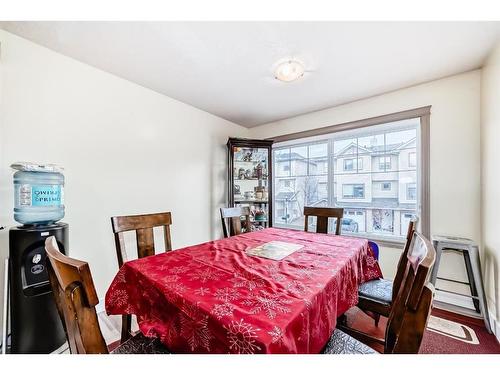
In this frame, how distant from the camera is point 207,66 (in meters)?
2.04

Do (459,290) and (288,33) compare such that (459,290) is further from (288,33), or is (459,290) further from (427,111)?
(288,33)

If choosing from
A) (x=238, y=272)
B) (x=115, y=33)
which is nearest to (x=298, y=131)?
(x=115, y=33)

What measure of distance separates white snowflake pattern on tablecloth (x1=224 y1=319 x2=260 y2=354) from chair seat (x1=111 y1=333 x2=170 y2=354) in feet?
1.65

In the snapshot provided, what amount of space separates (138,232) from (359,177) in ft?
8.88

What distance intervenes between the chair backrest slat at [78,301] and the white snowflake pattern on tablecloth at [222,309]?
0.34 meters

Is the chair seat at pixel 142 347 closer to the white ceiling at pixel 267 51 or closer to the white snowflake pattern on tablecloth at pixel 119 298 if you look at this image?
the white snowflake pattern on tablecloth at pixel 119 298

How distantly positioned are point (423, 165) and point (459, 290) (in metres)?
1.30

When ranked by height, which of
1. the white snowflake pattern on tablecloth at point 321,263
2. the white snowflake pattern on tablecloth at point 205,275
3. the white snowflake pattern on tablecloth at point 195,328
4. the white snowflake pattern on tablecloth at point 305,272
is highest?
the white snowflake pattern on tablecloth at point 205,275

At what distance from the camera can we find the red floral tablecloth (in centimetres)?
68

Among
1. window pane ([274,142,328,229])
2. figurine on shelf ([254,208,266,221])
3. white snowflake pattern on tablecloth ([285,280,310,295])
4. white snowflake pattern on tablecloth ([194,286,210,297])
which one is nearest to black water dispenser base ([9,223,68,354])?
white snowflake pattern on tablecloth ([194,286,210,297])

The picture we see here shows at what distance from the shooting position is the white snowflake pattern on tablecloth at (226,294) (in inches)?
32.5

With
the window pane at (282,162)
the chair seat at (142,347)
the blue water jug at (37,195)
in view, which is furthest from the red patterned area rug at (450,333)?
the blue water jug at (37,195)

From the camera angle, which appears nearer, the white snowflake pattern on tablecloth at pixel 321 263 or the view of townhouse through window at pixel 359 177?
the white snowflake pattern on tablecloth at pixel 321 263

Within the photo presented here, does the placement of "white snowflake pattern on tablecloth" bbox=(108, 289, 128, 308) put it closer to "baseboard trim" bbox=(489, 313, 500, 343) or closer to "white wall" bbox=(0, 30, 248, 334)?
"white wall" bbox=(0, 30, 248, 334)
